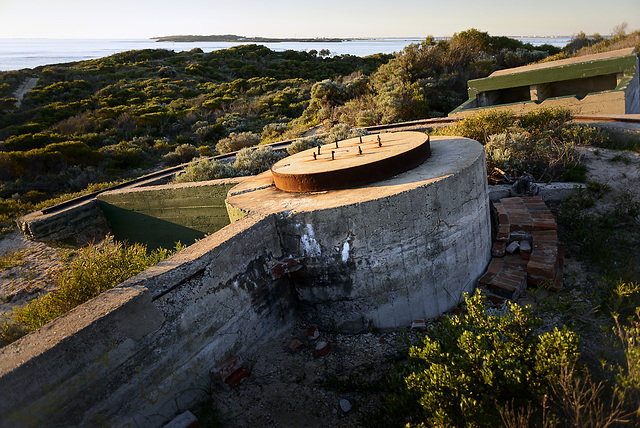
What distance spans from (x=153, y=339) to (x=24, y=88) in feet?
126

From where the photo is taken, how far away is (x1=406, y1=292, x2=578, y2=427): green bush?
6.84ft

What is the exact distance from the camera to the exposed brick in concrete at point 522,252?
3.96 meters

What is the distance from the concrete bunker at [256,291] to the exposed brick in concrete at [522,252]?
20 centimetres

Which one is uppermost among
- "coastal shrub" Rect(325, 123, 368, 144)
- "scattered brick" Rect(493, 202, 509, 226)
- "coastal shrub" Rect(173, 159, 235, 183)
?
"coastal shrub" Rect(325, 123, 368, 144)

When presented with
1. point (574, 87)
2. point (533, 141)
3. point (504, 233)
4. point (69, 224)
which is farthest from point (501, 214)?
point (574, 87)

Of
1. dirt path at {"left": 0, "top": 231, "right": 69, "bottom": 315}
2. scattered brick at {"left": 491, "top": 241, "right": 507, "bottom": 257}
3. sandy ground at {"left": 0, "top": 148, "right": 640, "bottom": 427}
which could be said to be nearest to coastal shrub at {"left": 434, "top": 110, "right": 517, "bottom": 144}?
scattered brick at {"left": 491, "top": 241, "right": 507, "bottom": 257}

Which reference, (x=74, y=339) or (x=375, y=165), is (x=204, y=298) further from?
(x=375, y=165)

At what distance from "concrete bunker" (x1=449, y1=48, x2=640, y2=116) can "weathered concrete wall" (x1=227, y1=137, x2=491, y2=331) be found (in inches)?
219

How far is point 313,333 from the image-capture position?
3.72m

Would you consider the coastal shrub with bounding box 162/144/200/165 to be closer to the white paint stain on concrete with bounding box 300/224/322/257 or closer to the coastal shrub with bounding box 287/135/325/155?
the coastal shrub with bounding box 287/135/325/155

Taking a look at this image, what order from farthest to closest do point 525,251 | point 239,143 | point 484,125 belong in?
point 239,143, point 484,125, point 525,251

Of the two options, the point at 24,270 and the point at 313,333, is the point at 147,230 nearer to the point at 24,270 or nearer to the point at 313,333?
the point at 24,270

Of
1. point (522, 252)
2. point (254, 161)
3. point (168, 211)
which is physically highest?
point (254, 161)

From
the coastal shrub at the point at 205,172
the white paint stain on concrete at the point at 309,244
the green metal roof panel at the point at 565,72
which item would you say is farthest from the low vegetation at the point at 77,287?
the green metal roof panel at the point at 565,72
